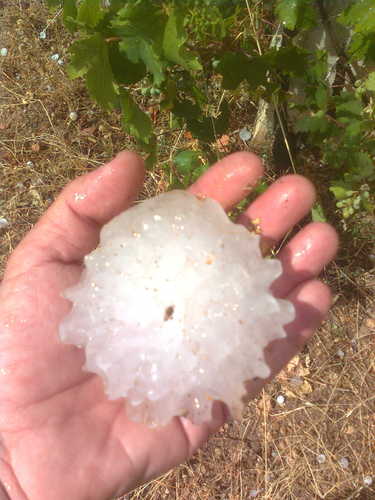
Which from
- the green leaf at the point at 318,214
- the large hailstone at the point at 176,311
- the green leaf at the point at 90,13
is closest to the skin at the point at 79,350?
the large hailstone at the point at 176,311

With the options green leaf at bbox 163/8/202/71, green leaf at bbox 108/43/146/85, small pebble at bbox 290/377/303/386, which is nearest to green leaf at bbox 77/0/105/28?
green leaf at bbox 108/43/146/85

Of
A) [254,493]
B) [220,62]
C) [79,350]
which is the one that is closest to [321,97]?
[220,62]

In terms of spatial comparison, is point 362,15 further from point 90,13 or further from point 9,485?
point 9,485

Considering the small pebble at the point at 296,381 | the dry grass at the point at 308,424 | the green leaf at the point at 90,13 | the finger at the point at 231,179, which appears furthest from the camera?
the small pebble at the point at 296,381

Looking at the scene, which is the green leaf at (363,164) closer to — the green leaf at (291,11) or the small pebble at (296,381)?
the green leaf at (291,11)

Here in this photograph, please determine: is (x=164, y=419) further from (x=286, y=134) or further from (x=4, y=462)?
(x=286, y=134)

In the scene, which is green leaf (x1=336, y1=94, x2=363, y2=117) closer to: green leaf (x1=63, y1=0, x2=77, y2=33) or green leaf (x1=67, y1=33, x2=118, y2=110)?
green leaf (x1=67, y1=33, x2=118, y2=110)
